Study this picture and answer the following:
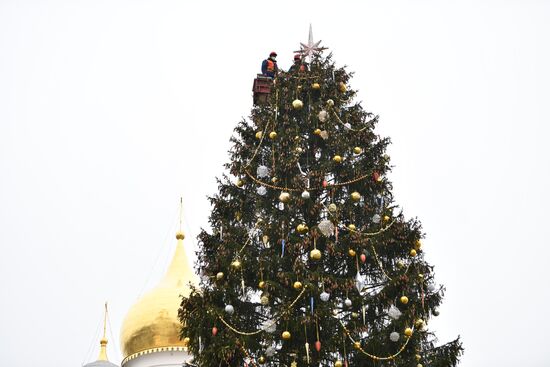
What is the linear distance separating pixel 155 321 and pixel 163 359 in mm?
1203

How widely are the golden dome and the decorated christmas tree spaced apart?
967 centimetres

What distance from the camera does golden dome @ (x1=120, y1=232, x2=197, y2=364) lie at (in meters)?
26.9

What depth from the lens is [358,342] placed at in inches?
599

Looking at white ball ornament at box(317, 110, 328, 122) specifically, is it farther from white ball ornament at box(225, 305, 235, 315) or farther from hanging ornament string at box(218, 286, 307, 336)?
white ball ornament at box(225, 305, 235, 315)

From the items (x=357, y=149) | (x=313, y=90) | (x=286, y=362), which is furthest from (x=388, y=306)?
(x=313, y=90)

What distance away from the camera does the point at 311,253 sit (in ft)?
51.6

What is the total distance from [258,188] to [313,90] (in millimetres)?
2579

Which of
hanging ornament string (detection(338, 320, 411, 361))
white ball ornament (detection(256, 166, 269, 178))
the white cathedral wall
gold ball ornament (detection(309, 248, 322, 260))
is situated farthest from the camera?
the white cathedral wall

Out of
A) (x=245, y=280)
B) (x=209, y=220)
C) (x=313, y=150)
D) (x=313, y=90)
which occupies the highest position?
(x=313, y=90)

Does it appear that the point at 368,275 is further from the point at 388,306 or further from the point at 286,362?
the point at 286,362

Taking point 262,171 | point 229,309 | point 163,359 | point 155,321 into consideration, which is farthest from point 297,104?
point 163,359

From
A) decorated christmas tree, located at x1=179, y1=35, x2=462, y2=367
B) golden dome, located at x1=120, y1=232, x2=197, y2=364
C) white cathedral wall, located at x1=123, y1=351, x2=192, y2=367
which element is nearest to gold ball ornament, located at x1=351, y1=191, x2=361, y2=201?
decorated christmas tree, located at x1=179, y1=35, x2=462, y2=367

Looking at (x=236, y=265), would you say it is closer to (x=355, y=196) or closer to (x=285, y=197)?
(x=285, y=197)

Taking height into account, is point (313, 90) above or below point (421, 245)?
above
